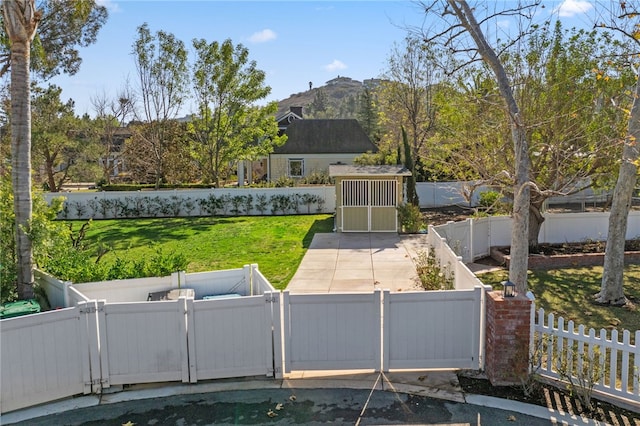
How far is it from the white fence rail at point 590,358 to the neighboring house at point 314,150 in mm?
26079

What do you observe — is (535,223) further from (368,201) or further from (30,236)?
(30,236)

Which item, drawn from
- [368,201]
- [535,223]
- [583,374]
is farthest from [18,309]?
[368,201]

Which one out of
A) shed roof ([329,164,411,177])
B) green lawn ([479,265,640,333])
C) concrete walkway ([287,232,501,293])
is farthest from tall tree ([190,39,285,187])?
green lawn ([479,265,640,333])

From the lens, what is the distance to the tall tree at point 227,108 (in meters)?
24.9

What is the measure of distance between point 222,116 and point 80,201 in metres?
8.28

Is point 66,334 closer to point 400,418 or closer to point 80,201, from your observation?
point 400,418

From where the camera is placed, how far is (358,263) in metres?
12.9

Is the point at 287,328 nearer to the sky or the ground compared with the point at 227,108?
nearer to the ground

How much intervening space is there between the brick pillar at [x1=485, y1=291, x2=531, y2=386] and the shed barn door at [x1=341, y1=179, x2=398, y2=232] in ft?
38.9

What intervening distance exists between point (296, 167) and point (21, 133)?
85.4 feet

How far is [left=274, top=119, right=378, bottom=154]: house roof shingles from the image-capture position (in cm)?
3266

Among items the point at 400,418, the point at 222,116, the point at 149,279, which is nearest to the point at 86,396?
the point at 149,279

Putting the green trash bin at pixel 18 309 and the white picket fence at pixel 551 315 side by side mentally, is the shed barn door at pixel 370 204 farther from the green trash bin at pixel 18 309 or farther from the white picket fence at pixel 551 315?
the green trash bin at pixel 18 309

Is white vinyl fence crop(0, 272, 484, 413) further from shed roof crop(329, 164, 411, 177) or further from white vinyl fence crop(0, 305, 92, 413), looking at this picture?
shed roof crop(329, 164, 411, 177)
